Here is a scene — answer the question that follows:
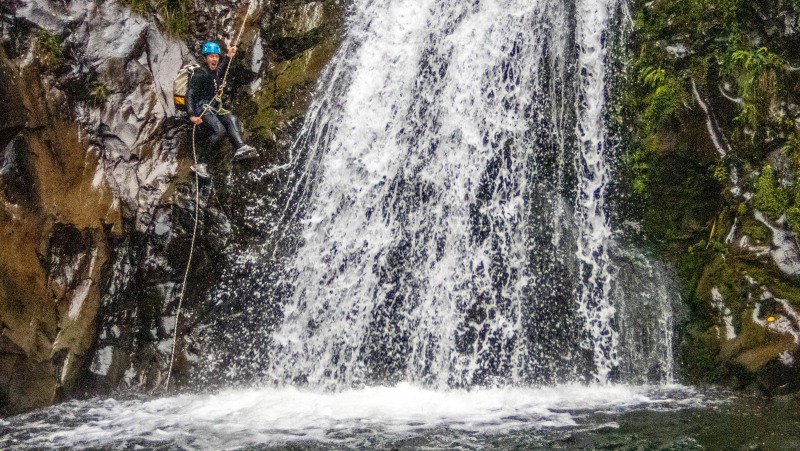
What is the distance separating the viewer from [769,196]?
275 inches

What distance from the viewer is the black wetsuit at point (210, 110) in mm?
8109

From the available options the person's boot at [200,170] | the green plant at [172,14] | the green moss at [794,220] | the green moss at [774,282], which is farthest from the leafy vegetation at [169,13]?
the green moss at [794,220]

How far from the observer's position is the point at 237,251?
26.5 ft

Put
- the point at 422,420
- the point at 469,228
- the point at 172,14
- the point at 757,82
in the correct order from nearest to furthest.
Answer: the point at 422,420
the point at 757,82
the point at 469,228
the point at 172,14

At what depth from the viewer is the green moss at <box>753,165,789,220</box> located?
6.95 meters

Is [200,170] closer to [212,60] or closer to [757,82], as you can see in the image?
[212,60]

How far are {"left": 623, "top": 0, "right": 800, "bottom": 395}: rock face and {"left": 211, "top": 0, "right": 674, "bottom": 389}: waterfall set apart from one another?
1.23 feet

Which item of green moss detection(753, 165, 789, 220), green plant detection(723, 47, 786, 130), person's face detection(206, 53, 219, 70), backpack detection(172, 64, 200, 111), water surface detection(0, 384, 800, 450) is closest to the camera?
water surface detection(0, 384, 800, 450)

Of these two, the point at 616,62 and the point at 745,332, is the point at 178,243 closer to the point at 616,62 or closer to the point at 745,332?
the point at 616,62

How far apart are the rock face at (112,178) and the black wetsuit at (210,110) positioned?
23cm

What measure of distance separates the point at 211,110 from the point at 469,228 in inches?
133

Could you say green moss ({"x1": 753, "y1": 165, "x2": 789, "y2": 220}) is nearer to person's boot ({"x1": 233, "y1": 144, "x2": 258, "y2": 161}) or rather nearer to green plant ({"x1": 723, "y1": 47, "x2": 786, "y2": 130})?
green plant ({"x1": 723, "y1": 47, "x2": 786, "y2": 130})

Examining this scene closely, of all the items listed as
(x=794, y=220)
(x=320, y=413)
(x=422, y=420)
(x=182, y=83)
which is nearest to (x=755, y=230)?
(x=794, y=220)

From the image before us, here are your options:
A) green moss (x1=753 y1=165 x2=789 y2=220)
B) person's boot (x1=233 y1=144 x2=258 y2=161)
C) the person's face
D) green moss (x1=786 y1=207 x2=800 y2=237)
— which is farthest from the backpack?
green moss (x1=786 y1=207 x2=800 y2=237)
